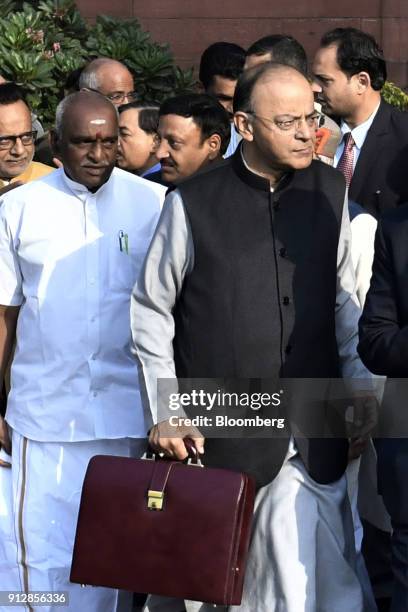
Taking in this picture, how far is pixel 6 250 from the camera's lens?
5898mm

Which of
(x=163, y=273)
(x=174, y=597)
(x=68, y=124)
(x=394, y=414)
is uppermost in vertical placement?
(x=68, y=124)

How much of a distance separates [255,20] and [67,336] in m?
6.17

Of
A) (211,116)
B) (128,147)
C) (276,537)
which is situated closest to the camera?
(276,537)

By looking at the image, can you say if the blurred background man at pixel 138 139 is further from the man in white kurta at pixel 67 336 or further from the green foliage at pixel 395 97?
the green foliage at pixel 395 97

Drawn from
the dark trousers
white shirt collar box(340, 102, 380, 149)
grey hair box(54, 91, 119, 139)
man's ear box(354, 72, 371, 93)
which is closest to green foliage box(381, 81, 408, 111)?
man's ear box(354, 72, 371, 93)

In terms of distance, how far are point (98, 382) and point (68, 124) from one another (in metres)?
1.04

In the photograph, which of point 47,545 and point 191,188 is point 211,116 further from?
point 47,545

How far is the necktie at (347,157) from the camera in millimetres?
6965

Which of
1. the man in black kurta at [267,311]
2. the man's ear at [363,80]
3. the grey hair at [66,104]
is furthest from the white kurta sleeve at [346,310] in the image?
the man's ear at [363,80]

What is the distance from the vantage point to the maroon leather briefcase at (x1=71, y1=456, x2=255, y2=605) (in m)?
5.00

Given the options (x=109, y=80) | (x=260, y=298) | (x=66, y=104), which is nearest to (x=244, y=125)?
(x=260, y=298)

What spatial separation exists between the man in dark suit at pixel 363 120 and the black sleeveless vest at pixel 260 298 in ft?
4.80

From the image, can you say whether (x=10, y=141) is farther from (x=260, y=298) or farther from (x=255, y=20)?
(x=255, y=20)

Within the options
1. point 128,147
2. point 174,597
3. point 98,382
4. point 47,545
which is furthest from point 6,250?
point 128,147
